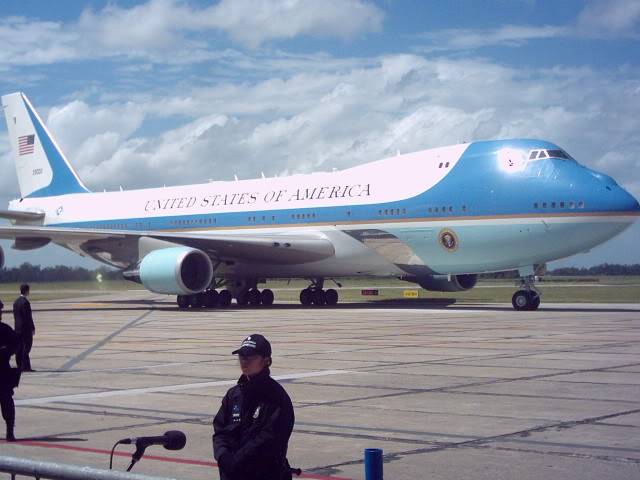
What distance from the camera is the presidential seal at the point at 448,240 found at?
29094 millimetres

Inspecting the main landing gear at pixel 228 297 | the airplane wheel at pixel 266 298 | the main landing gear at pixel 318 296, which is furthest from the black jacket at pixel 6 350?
the airplane wheel at pixel 266 298

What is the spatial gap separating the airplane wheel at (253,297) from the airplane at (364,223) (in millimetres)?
83

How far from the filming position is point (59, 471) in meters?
4.41

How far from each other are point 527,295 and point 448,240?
283cm

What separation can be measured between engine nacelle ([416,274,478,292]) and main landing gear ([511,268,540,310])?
16.0 feet

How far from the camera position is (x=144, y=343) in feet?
64.7

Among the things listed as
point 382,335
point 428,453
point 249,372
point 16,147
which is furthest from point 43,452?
point 16,147

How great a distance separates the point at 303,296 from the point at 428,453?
2933 centimetres

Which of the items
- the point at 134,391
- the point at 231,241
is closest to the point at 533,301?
the point at 231,241

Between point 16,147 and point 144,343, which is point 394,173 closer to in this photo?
point 144,343

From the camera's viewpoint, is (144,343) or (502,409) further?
A: (144,343)

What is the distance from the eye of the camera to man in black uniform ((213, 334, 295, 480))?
488cm

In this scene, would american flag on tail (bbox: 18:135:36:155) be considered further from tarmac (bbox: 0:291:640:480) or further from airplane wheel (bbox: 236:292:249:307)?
tarmac (bbox: 0:291:640:480)

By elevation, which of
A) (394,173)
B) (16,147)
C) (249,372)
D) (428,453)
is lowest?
(428,453)
